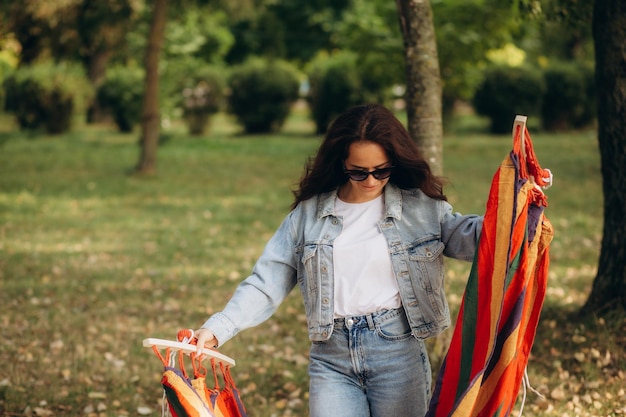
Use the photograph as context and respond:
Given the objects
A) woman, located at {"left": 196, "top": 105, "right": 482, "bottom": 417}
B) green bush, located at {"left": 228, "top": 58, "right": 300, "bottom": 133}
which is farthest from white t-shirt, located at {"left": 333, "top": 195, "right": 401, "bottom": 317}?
green bush, located at {"left": 228, "top": 58, "right": 300, "bottom": 133}

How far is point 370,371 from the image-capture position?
321 cm

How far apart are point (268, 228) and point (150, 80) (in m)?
5.75

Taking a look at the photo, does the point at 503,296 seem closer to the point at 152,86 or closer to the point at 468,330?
the point at 468,330

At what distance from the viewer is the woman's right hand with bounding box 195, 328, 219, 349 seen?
3.14 metres

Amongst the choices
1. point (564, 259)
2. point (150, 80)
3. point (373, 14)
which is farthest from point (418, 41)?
point (373, 14)

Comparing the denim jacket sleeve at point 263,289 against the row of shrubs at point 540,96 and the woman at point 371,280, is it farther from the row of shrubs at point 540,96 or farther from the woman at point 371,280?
the row of shrubs at point 540,96

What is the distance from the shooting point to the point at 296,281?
3471 mm

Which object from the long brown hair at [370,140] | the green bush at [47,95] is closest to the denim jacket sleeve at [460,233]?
the long brown hair at [370,140]

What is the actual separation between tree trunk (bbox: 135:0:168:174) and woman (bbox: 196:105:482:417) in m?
12.9

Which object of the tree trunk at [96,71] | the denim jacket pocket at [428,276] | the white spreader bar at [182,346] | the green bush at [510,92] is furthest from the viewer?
the tree trunk at [96,71]

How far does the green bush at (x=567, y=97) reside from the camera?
25.2 metres

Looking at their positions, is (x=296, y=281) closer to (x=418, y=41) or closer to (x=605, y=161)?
(x=418, y=41)

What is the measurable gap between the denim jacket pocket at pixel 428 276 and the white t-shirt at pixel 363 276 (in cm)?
9

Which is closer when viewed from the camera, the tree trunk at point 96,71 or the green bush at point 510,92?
the green bush at point 510,92
